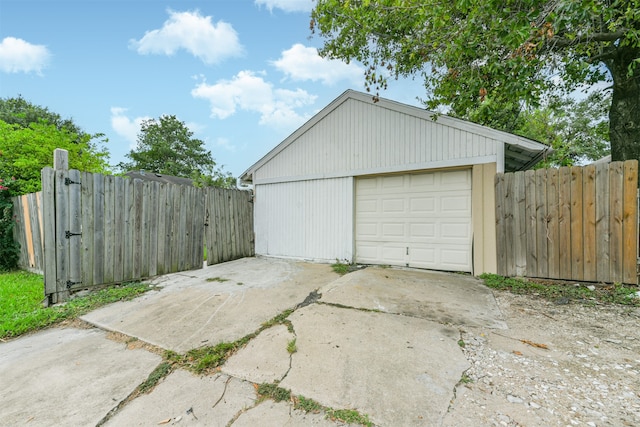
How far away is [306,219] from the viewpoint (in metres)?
6.29

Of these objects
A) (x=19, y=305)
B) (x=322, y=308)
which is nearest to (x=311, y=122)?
(x=322, y=308)

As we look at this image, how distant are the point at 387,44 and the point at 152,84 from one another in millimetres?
6894

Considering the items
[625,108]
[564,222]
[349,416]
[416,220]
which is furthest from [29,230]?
[625,108]

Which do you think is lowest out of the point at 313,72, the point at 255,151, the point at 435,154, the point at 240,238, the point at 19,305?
the point at 19,305

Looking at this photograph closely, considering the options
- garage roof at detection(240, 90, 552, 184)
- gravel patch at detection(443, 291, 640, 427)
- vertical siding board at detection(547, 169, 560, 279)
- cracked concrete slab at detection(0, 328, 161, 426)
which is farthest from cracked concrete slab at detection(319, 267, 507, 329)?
garage roof at detection(240, 90, 552, 184)

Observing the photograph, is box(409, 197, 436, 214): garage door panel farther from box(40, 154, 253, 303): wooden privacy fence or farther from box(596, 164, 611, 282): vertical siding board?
box(40, 154, 253, 303): wooden privacy fence

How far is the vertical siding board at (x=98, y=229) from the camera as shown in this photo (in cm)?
388

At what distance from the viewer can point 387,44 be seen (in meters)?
6.42

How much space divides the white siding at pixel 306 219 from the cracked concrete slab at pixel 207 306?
1002mm

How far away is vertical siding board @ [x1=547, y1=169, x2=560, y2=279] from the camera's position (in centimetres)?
394

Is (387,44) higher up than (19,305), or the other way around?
(387,44)

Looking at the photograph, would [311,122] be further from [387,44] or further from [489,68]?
[489,68]

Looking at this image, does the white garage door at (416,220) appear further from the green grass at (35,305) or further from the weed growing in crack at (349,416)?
the green grass at (35,305)

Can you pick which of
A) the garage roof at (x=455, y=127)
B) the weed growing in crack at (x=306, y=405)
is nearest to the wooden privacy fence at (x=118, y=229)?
the garage roof at (x=455, y=127)
